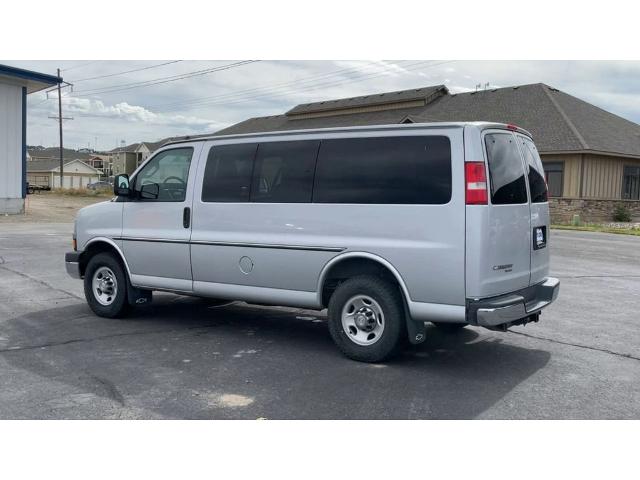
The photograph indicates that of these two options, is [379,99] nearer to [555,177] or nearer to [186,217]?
[555,177]

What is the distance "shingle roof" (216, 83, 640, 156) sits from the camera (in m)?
31.0

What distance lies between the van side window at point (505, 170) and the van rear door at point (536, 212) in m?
0.18

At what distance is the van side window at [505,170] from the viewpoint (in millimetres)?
5629

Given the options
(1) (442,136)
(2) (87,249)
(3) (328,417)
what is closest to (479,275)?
(1) (442,136)

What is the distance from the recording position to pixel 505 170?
229 inches

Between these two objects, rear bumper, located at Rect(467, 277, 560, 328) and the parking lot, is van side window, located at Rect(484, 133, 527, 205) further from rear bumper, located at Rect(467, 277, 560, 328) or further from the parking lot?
the parking lot

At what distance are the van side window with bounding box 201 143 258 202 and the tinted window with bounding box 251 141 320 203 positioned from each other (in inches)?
4.7

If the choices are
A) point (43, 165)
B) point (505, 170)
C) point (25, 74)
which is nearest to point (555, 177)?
point (25, 74)

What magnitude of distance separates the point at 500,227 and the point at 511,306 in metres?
0.70

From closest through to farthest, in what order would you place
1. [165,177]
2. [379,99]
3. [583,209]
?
[165,177] < [583,209] < [379,99]

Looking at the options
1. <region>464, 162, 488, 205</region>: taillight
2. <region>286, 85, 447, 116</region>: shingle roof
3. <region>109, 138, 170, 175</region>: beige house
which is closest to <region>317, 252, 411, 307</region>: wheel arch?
<region>464, 162, 488, 205</region>: taillight

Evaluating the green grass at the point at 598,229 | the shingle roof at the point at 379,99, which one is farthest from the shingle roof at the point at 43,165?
the green grass at the point at 598,229

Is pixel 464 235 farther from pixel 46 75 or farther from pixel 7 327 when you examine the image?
pixel 46 75

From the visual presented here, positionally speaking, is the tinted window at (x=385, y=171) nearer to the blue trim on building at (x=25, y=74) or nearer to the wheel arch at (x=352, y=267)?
the wheel arch at (x=352, y=267)
